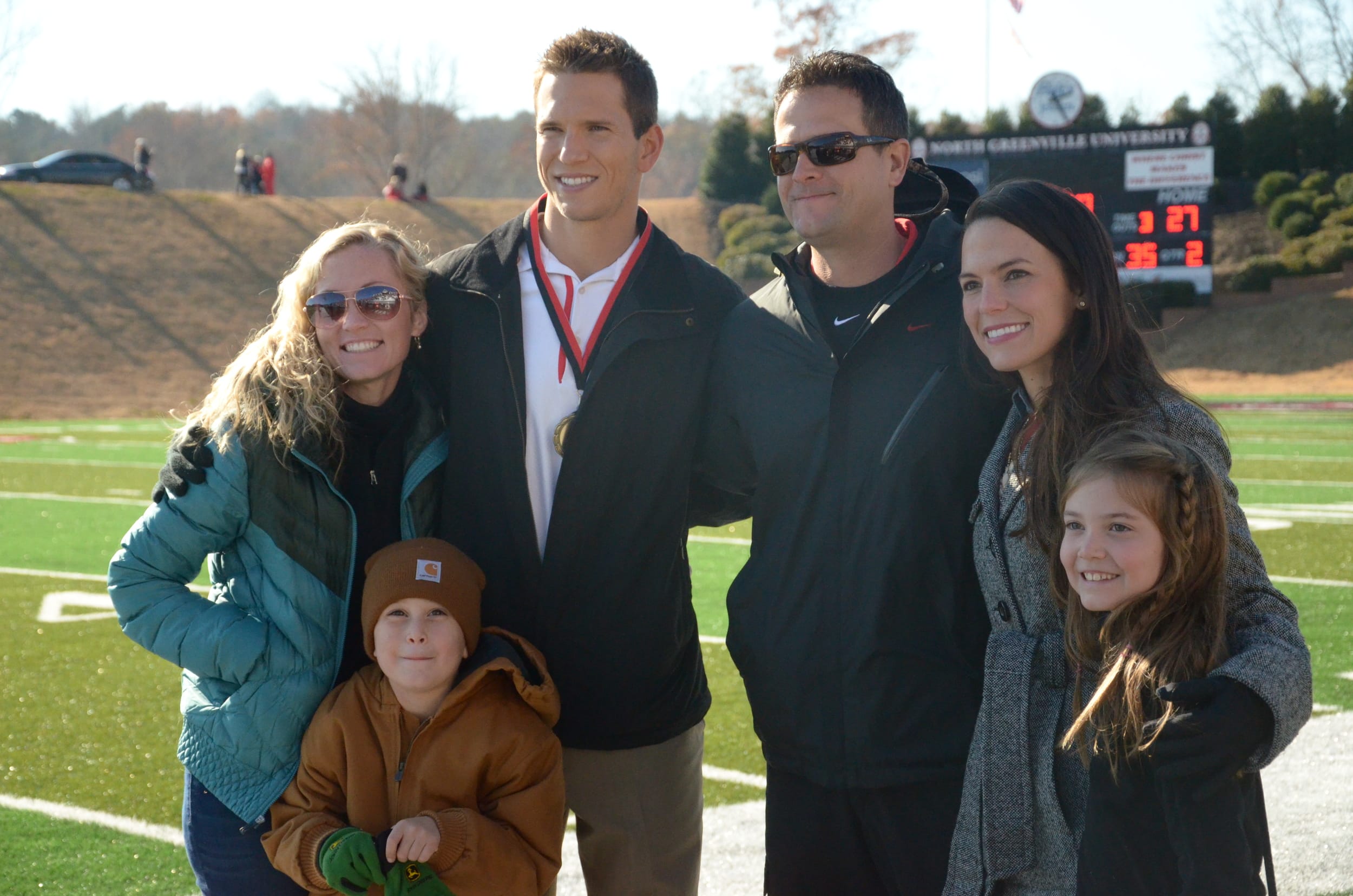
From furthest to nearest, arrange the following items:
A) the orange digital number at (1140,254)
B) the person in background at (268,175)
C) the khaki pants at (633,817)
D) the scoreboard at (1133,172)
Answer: the person in background at (268,175)
the orange digital number at (1140,254)
the scoreboard at (1133,172)
the khaki pants at (633,817)

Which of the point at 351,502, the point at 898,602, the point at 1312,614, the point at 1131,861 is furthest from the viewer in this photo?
the point at 1312,614

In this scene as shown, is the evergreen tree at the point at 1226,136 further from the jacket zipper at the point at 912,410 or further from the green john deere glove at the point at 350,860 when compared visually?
the green john deere glove at the point at 350,860

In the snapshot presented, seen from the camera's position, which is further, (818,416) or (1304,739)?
(1304,739)

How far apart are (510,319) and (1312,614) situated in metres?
6.24

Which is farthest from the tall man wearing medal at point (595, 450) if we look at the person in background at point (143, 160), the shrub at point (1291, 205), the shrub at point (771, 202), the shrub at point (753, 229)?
the person in background at point (143, 160)

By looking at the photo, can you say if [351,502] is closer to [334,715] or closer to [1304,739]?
[334,715]

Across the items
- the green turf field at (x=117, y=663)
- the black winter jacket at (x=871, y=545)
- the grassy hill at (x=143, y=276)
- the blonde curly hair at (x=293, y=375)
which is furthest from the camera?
the grassy hill at (x=143, y=276)

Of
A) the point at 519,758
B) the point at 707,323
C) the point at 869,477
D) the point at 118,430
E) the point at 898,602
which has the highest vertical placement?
the point at 707,323

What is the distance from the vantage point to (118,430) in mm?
25250

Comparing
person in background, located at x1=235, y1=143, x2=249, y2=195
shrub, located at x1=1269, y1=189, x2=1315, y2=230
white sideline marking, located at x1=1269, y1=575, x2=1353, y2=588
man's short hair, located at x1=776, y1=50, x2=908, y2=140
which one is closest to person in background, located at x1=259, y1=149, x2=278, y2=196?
person in background, located at x1=235, y1=143, x2=249, y2=195

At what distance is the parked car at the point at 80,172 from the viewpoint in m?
43.2

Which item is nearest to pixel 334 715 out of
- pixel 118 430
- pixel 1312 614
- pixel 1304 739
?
pixel 1304 739

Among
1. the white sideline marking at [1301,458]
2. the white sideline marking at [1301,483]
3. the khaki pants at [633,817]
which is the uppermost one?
the khaki pants at [633,817]

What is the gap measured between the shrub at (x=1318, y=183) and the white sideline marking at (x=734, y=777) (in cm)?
3363
